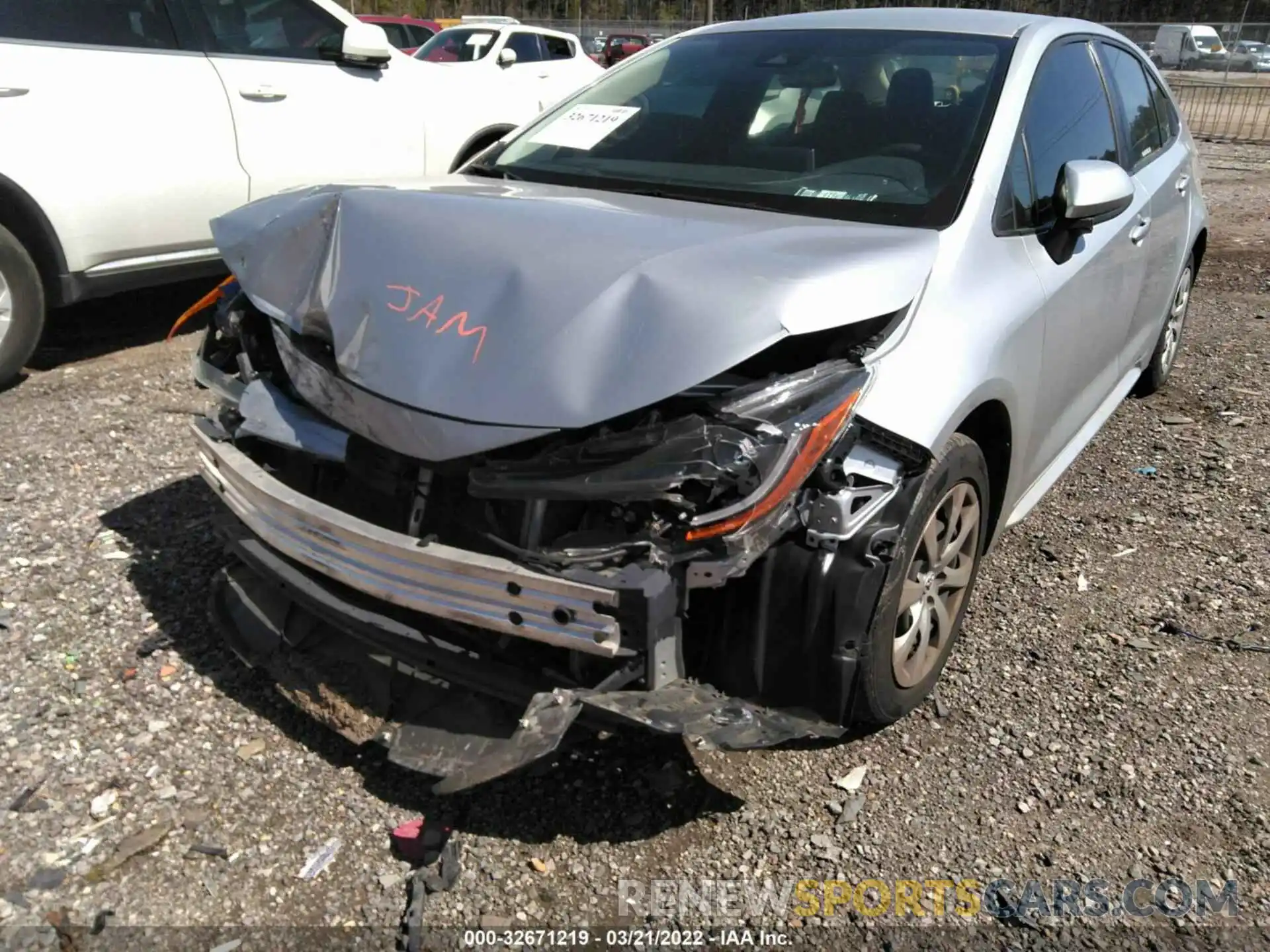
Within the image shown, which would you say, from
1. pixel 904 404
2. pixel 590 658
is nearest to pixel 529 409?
pixel 590 658

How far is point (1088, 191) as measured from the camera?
2.87 m

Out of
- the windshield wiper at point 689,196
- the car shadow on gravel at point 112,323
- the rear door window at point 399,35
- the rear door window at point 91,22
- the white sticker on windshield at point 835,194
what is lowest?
the car shadow on gravel at point 112,323

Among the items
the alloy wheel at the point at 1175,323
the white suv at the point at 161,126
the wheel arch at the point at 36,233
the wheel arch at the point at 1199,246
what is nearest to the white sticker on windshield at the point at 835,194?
the white suv at the point at 161,126

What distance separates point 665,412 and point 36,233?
3.86 metres

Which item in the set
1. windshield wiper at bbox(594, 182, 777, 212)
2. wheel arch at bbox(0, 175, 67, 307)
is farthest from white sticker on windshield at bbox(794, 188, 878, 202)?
wheel arch at bbox(0, 175, 67, 307)

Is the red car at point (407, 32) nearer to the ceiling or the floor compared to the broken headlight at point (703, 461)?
nearer to the floor

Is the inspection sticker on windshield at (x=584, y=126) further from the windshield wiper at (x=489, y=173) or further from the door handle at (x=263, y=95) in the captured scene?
the door handle at (x=263, y=95)

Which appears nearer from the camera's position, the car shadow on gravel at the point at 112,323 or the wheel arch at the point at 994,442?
the wheel arch at the point at 994,442

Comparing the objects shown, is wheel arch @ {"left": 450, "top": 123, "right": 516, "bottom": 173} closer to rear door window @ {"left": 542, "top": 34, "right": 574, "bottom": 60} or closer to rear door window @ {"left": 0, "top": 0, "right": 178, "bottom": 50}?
rear door window @ {"left": 0, "top": 0, "right": 178, "bottom": 50}

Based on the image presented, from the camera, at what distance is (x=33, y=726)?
2689 mm

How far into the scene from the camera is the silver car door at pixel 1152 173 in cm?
400

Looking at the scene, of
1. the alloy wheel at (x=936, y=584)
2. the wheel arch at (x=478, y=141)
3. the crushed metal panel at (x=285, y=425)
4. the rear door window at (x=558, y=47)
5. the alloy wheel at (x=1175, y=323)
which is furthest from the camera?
the rear door window at (x=558, y=47)

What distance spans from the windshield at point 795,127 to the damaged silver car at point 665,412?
16 millimetres

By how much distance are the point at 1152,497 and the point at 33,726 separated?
410 centimetres
